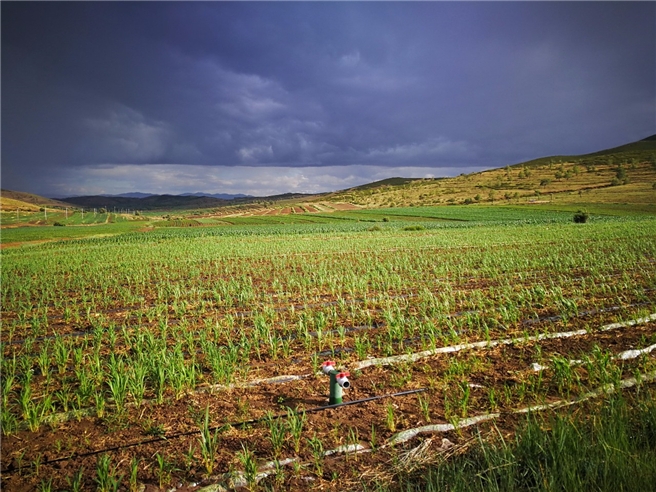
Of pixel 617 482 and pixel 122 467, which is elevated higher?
pixel 617 482

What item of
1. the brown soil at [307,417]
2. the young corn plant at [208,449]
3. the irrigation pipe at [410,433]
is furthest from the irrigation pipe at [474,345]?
the young corn plant at [208,449]

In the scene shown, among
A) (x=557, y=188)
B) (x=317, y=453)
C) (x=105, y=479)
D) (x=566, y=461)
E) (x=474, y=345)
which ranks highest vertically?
(x=557, y=188)

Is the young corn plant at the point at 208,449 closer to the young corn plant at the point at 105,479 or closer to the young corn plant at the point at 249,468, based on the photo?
the young corn plant at the point at 249,468

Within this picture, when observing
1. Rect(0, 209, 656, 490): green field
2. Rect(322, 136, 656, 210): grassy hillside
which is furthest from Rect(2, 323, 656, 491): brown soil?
Rect(322, 136, 656, 210): grassy hillside

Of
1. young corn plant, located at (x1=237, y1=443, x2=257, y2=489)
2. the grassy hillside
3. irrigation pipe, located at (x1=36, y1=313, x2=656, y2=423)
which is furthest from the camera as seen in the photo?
the grassy hillside

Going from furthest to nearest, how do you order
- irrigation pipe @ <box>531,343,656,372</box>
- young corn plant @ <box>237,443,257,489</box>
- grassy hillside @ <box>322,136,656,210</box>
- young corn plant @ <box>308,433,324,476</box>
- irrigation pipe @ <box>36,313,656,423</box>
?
grassy hillside @ <box>322,136,656,210</box>
irrigation pipe @ <box>531,343,656,372</box>
irrigation pipe @ <box>36,313,656,423</box>
young corn plant @ <box>308,433,324,476</box>
young corn plant @ <box>237,443,257,489</box>

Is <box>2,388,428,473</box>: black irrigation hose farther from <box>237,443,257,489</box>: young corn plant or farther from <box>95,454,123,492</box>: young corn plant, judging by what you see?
<box>95,454,123,492</box>: young corn plant

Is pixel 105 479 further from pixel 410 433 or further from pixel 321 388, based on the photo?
pixel 410 433

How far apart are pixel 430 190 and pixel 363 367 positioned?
129m

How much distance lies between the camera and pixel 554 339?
6.64 m

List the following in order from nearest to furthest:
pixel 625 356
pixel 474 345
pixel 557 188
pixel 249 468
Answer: pixel 249 468
pixel 625 356
pixel 474 345
pixel 557 188

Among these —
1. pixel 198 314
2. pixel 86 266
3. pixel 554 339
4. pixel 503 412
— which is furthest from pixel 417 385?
pixel 86 266

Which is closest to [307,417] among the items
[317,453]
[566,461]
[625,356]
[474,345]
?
[317,453]

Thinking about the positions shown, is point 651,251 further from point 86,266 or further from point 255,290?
point 86,266
